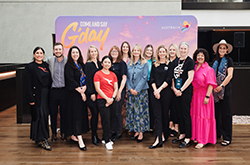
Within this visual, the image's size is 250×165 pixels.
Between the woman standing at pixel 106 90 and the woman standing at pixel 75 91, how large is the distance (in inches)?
10.3

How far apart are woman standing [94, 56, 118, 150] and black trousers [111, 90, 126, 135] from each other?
22 cm

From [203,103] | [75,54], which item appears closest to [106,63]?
[75,54]

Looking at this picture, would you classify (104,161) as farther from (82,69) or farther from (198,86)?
(198,86)

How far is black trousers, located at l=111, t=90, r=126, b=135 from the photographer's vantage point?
4035 millimetres

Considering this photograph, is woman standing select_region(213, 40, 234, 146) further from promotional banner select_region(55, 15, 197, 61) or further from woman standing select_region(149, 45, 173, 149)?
promotional banner select_region(55, 15, 197, 61)

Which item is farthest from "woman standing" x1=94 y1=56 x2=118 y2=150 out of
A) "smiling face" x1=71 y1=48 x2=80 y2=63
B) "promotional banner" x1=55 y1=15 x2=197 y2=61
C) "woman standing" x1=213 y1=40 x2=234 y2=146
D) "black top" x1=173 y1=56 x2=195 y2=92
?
"promotional banner" x1=55 y1=15 x2=197 y2=61

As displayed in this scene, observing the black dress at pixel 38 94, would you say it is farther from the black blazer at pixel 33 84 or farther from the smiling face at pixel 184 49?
the smiling face at pixel 184 49

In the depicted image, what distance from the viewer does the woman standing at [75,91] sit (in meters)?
3.73

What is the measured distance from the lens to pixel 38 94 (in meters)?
3.73

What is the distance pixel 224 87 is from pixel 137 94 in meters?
1.39

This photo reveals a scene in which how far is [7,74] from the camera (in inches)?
258

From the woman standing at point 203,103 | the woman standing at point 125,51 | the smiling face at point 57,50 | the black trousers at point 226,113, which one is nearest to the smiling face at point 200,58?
the woman standing at point 203,103

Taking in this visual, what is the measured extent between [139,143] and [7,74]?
4.37 m

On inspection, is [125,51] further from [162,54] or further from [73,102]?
[73,102]
